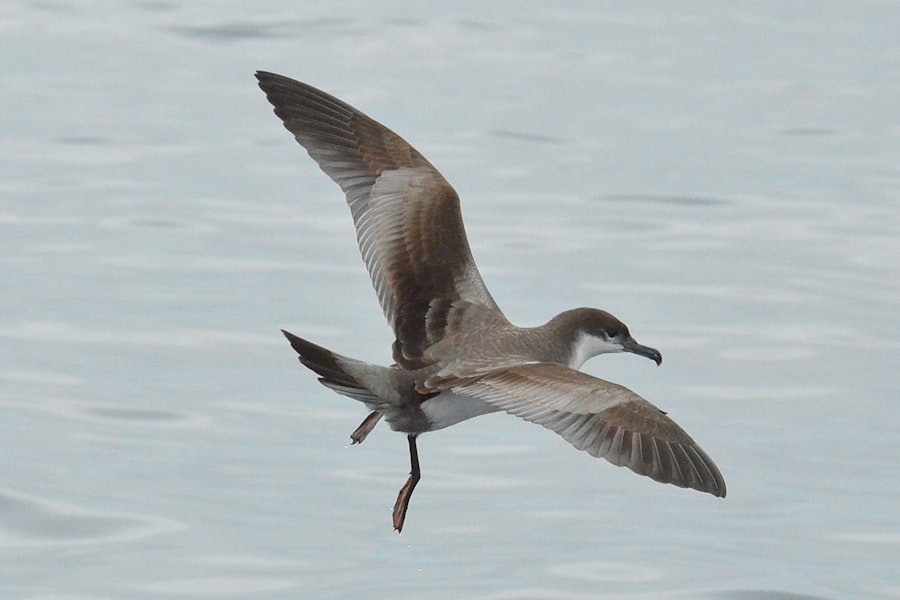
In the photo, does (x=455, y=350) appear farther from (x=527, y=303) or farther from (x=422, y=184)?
(x=527, y=303)

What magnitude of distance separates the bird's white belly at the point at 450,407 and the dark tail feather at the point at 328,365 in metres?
0.24

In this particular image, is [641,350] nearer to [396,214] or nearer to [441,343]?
[441,343]

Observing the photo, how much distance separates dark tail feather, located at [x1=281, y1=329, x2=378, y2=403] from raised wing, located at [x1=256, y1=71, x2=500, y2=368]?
0.45 metres

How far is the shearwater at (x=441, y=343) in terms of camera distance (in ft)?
19.7

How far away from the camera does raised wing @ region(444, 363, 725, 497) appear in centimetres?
588

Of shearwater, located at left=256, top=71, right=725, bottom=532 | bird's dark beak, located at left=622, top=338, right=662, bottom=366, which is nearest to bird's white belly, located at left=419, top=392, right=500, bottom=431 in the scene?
shearwater, located at left=256, top=71, right=725, bottom=532

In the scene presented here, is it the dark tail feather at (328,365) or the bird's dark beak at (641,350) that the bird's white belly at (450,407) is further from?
the bird's dark beak at (641,350)

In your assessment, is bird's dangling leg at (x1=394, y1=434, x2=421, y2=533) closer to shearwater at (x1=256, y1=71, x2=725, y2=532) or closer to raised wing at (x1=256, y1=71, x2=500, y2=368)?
shearwater at (x1=256, y1=71, x2=725, y2=532)

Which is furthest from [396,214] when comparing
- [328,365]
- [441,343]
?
[328,365]

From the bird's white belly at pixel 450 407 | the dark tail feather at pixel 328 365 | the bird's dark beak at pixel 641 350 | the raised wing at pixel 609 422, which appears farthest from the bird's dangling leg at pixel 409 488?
the bird's dark beak at pixel 641 350

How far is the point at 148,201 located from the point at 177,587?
6.01m

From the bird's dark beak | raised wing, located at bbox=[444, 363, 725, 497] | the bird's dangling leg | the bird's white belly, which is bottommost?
the bird's dangling leg


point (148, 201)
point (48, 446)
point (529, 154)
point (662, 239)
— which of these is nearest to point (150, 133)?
point (148, 201)

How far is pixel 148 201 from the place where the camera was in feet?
42.5
